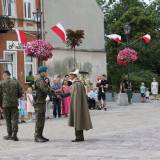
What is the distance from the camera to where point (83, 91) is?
14.8 m

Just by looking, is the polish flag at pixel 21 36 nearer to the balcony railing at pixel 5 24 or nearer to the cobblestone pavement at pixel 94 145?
the balcony railing at pixel 5 24

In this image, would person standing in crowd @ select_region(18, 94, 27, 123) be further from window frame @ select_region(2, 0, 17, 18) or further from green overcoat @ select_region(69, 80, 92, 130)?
window frame @ select_region(2, 0, 17, 18)

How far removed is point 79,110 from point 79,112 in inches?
2.0

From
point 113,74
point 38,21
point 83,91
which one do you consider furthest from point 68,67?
point 83,91

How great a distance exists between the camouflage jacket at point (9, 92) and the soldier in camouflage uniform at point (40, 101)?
90 cm

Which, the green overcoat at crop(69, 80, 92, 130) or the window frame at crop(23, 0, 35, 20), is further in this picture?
the window frame at crop(23, 0, 35, 20)

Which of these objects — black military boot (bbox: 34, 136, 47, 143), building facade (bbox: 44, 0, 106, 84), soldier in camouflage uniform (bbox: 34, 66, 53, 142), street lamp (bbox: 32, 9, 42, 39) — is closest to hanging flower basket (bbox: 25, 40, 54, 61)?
street lamp (bbox: 32, 9, 42, 39)

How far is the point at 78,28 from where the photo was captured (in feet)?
133

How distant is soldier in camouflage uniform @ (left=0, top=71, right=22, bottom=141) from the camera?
51.2 feet

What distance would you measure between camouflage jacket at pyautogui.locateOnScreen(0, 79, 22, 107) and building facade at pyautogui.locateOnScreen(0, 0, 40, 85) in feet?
50.3

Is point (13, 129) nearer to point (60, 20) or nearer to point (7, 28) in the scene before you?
point (7, 28)

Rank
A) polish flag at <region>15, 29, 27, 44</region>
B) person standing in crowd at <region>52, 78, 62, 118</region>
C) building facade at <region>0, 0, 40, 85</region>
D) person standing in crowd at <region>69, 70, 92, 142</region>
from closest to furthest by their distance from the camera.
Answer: person standing in crowd at <region>69, 70, 92, 142</region> → person standing in crowd at <region>52, 78, 62, 118</region> → polish flag at <region>15, 29, 27, 44</region> → building facade at <region>0, 0, 40, 85</region>

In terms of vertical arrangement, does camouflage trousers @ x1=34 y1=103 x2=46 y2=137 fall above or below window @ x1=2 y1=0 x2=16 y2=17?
below

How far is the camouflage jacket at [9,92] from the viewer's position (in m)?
15.6
